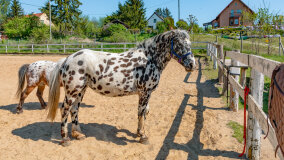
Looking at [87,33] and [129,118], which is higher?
[87,33]

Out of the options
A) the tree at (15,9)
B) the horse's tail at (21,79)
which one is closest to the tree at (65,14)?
the tree at (15,9)

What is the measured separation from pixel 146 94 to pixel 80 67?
1.30m

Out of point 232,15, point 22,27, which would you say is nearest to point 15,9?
point 22,27

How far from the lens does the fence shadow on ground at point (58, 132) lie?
4266mm

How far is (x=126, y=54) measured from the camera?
4105mm

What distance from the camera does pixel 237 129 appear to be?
4.42 m

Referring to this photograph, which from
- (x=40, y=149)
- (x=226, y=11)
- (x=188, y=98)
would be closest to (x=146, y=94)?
(x=40, y=149)

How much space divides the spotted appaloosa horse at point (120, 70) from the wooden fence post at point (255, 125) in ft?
3.33

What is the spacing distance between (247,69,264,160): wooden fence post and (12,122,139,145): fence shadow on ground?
2.02 meters

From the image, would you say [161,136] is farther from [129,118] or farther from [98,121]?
[98,121]

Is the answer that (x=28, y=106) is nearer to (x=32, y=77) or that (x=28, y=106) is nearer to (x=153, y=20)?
(x=32, y=77)

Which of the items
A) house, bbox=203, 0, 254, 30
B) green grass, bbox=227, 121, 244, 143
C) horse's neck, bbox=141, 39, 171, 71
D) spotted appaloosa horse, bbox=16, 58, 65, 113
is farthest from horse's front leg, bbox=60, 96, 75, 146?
house, bbox=203, 0, 254, 30

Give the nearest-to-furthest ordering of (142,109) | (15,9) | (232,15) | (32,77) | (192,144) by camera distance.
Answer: (192,144) < (142,109) < (32,77) < (232,15) < (15,9)

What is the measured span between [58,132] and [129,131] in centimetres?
153
